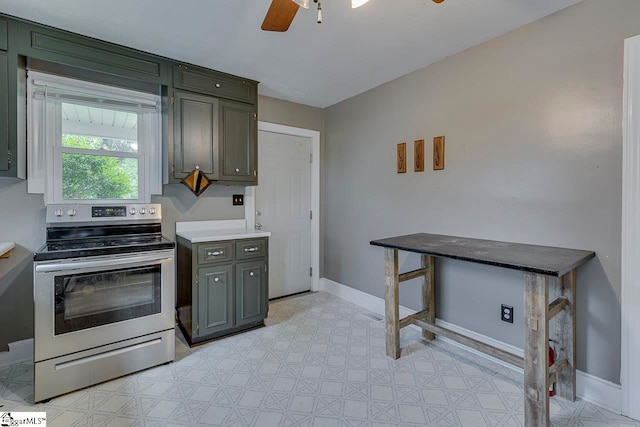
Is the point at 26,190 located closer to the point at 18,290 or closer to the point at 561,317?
the point at 18,290

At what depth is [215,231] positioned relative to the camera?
2947mm

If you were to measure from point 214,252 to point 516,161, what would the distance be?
2.45m

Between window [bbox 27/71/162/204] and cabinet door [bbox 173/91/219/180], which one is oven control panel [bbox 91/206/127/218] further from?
cabinet door [bbox 173/91/219/180]

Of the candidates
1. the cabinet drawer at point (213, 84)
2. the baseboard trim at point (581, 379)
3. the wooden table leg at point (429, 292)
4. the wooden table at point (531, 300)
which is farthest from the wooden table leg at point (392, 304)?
the cabinet drawer at point (213, 84)

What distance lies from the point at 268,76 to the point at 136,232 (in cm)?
188

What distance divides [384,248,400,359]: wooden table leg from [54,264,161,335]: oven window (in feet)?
5.62

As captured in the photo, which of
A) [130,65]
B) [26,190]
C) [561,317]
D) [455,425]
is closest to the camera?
[455,425]

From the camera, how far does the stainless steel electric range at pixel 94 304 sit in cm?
183

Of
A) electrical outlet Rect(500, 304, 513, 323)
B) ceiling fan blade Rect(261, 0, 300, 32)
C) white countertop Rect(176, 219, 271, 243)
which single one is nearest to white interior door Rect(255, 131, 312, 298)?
white countertop Rect(176, 219, 271, 243)

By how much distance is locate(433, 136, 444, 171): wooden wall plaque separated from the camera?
2615 mm

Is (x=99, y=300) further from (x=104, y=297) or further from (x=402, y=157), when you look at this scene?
(x=402, y=157)

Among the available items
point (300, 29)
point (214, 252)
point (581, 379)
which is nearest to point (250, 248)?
point (214, 252)

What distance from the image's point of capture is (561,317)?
1.89 m

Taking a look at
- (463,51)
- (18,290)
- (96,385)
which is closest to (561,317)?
(463,51)
